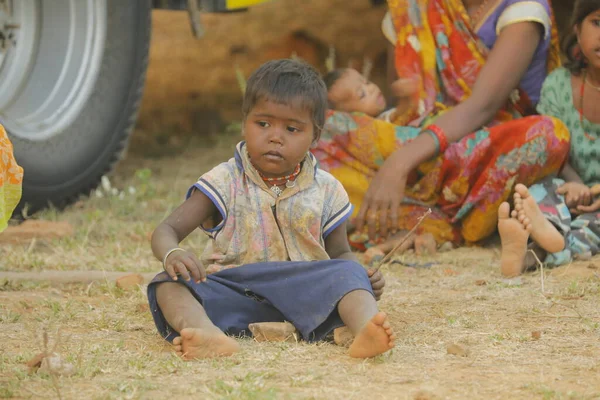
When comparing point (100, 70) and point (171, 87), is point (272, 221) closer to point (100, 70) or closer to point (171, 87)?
point (100, 70)

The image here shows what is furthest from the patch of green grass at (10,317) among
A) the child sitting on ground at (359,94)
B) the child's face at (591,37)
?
the child's face at (591,37)

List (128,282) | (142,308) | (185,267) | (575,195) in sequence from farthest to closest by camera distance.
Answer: (575,195)
(128,282)
(142,308)
(185,267)

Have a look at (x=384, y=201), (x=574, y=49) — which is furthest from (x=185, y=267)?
(x=574, y=49)

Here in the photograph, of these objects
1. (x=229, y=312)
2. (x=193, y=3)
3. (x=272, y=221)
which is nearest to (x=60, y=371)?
(x=229, y=312)

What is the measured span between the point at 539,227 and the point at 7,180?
1.90 m

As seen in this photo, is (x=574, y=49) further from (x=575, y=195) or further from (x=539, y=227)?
(x=539, y=227)

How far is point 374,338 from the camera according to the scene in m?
2.22

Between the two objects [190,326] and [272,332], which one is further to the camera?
[272,332]

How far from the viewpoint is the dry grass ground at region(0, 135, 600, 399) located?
Result: 2055 mm

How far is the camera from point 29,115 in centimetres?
422

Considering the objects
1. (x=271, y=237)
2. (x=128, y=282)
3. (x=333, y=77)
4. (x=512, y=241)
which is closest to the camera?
(x=271, y=237)

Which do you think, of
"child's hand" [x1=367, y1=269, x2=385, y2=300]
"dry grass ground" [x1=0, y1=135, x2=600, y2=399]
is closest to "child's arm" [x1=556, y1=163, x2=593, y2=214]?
"dry grass ground" [x1=0, y1=135, x2=600, y2=399]

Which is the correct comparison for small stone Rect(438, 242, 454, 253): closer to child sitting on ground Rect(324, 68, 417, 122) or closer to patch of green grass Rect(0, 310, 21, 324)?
child sitting on ground Rect(324, 68, 417, 122)

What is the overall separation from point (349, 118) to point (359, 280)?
1675 millimetres
